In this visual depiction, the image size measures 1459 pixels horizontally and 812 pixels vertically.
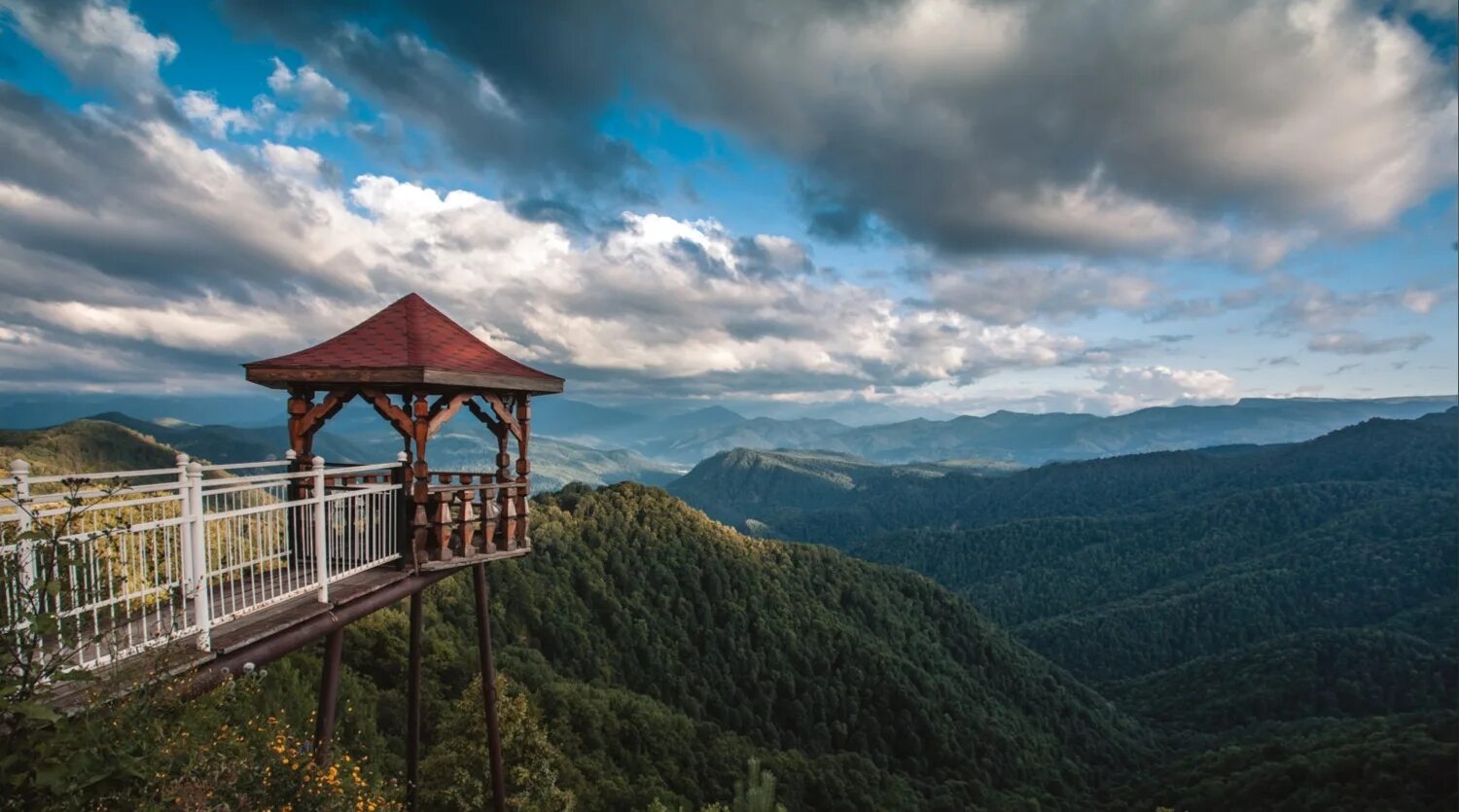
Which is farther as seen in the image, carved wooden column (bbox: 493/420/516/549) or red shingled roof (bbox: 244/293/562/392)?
carved wooden column (bbox: 493/420/516/549)

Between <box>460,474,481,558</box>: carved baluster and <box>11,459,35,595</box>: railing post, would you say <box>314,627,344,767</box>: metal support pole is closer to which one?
<box>460,474,481,558</box>: carved baluster

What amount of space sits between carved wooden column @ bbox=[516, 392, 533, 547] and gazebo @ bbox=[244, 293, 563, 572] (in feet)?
0.29

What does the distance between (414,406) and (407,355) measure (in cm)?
66

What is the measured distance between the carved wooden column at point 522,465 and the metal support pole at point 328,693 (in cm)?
273

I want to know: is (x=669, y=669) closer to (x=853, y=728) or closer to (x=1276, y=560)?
(x=853, y=728)

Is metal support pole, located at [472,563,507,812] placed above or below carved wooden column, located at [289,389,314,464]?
below

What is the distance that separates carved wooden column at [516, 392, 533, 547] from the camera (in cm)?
1060

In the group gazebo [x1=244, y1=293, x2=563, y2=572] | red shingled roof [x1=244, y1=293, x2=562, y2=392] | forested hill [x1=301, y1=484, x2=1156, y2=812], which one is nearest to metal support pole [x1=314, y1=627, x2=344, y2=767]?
gazebo [x1=244, y1=293, x2=563, y2=572]

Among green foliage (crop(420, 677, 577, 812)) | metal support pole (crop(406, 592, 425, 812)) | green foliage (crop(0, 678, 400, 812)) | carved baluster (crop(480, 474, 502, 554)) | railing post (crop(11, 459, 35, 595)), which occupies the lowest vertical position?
green foliage (crop(420, 677, 577, 812))

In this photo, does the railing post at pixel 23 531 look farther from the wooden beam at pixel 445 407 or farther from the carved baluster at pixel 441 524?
the carved baluster at pixel 441 524

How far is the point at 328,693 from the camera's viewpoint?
882cm

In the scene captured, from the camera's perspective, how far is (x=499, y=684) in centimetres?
2902

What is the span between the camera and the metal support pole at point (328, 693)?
8400 millimetres

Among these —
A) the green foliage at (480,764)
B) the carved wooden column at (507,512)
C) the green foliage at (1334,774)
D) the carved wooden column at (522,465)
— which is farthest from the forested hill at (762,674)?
the carved wooden column at (507,512)
